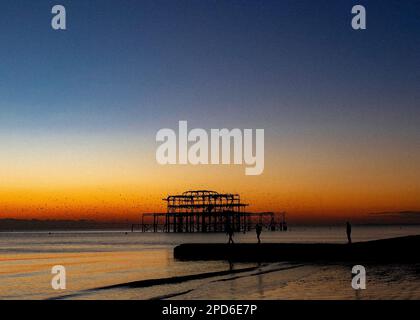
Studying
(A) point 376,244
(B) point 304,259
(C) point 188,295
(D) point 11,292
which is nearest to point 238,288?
(C) point 188,295

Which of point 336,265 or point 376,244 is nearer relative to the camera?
point 336,265

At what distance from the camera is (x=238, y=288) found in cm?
2316

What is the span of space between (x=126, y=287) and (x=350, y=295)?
10815mm

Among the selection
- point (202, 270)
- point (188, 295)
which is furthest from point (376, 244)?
point (188, 295)

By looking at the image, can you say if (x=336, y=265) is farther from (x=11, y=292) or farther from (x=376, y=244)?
(x=11, y=292)
